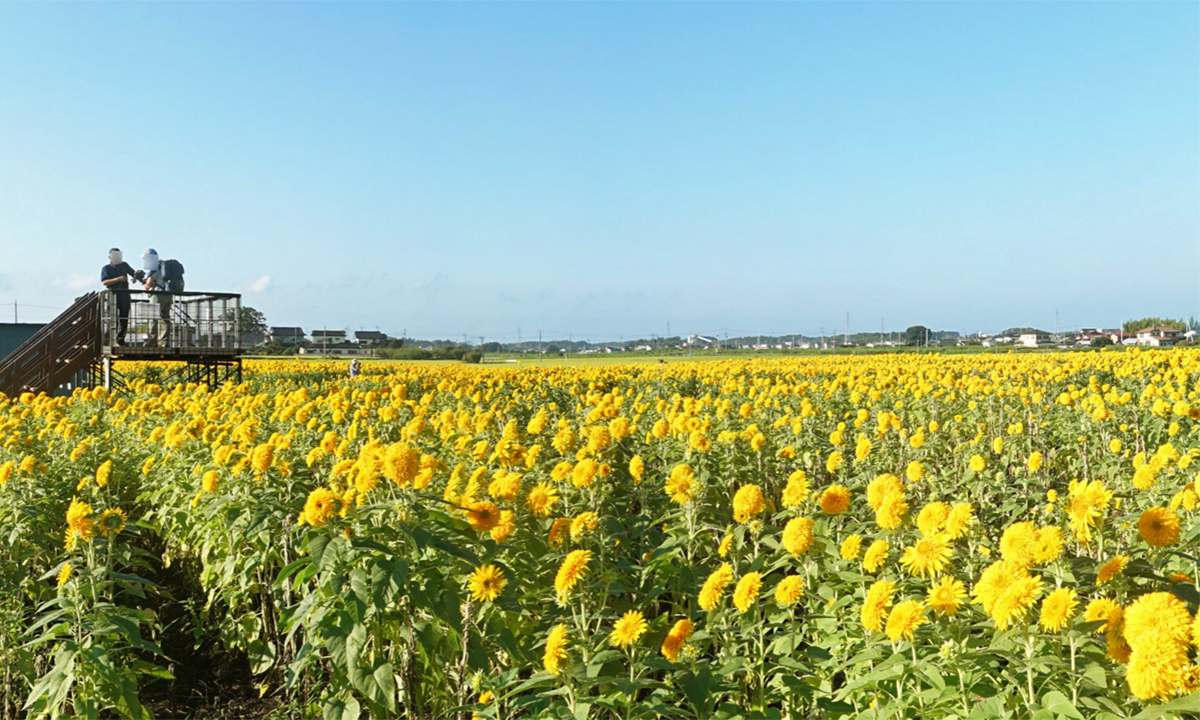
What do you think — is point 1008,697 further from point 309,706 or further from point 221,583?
point 221,583

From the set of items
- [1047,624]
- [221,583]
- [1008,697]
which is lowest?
[221,583]

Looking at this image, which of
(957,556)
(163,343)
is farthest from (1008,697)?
(163,343)

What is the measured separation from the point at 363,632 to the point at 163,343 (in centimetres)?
1586

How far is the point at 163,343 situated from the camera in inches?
643

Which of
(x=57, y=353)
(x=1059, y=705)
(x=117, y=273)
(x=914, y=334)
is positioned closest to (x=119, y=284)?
(x=117, y=273)

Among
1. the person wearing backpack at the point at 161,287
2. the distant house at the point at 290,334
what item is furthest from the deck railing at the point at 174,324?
the distant house at the point at 290,334

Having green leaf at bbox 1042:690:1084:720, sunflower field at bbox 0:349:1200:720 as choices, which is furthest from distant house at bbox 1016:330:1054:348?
green leaf at bbox 1042:690:1084:720

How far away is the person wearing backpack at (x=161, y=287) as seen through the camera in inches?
639

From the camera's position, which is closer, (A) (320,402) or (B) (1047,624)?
(B) (1047,624)

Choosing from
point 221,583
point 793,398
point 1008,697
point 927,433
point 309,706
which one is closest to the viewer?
point 1008,697

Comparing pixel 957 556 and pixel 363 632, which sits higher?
pixel 957 556

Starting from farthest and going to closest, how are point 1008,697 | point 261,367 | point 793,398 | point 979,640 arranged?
point 261,367 → point 793,398 → point 979,640 → point 1008,697

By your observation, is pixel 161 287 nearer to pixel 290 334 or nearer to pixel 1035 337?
pixel 290 334

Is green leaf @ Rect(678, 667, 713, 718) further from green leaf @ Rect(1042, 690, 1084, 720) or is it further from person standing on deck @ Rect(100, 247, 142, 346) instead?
person standing on deck @ Rect(100, 247, 142, 346)
